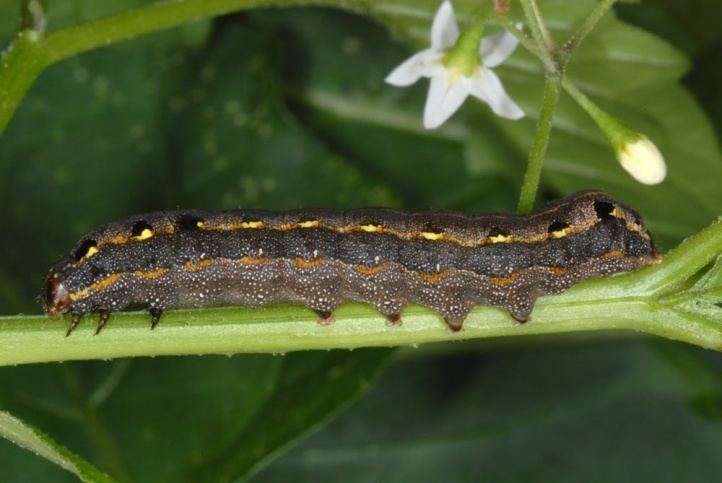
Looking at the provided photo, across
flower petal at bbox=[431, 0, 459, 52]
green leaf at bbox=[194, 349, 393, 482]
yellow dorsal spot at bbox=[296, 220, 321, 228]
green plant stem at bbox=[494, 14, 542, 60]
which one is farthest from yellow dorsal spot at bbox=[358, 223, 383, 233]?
green leaf at bbox=[194, 349, 393, 482]

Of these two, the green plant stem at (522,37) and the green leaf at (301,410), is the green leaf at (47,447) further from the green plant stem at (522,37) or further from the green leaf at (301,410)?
the green plant stem at (522,37)

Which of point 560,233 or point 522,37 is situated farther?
point 560,233

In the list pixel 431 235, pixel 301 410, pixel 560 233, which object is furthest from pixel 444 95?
pixel 301 410

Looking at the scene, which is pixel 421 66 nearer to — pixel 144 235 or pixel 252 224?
pixel 252 224

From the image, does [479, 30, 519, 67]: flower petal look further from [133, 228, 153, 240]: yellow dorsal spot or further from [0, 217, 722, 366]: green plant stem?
[133, 228, 153, 240]: yellow dorsal spot

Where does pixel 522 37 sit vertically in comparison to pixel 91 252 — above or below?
above

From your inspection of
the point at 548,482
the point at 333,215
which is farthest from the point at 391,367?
the point at 333,215

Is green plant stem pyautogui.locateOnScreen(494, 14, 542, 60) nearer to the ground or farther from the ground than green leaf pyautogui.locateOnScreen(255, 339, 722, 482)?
nearer to the ground
